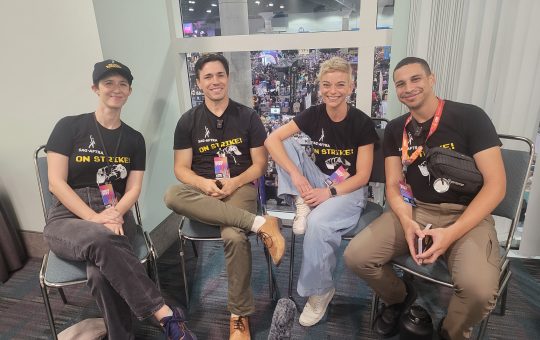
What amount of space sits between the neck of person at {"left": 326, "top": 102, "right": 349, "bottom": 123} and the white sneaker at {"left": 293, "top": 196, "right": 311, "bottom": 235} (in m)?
0.50

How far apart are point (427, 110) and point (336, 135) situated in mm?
504

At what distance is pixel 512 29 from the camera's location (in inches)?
77.5

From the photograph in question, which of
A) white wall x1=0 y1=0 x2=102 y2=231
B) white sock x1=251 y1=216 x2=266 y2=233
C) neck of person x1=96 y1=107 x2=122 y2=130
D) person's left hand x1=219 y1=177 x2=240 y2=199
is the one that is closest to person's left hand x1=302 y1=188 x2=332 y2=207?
white sock x1=251 y1=216 x2=266 y2=233

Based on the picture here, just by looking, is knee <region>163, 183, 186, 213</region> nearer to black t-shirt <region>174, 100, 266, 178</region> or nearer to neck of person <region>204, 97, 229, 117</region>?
black t-shirt <region>174, 100, 266, 178</region>

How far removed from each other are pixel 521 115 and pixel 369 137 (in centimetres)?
93

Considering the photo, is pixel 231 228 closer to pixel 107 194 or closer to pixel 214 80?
pixel 107 194

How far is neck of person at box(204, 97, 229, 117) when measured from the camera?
2.16 m

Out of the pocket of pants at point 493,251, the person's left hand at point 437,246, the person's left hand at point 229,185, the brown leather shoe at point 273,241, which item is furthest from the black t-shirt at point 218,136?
the pocket of pants at point 493,251

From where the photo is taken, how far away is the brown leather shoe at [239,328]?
71.0 inches

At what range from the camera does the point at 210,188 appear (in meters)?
2.01

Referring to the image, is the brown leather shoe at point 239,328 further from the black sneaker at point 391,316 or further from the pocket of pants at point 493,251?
the pocket of pants at point 493,251

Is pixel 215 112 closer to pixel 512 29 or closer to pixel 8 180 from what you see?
pixel 8 180

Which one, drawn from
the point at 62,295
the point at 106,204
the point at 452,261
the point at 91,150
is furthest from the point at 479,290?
the point at 62,295

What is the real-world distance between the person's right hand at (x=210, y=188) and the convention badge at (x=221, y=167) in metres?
0.11
